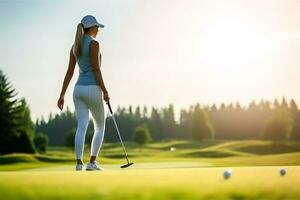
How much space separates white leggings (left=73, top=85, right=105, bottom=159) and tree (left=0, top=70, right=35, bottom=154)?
28.4 meters

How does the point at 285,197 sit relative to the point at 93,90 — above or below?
below

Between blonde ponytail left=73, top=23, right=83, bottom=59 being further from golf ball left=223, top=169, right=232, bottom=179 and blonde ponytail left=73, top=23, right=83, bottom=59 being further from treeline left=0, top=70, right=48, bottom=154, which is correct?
treeline left=0, top=70, right=48, bottom=154

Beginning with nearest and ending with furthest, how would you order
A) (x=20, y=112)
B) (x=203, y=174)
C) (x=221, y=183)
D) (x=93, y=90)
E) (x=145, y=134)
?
1. (x=221, y=183)
2. (x=203, y=174)
3. (x=93, y=90)
4. (x=20, y=112)
5. (x=145, y=134)

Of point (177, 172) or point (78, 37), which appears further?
point (78, 37)

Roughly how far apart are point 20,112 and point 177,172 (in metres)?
31.3

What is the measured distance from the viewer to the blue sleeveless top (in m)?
4.93

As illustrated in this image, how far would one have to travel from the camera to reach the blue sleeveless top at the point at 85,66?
493 centimetres

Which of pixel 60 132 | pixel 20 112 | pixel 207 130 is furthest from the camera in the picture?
pixel 60 132

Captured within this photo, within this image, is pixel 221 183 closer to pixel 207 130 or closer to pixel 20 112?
pixel 20 112

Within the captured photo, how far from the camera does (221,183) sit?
3273 mm

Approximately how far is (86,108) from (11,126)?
29.0m

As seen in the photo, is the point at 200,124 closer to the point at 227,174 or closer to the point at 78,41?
the point at 78,41

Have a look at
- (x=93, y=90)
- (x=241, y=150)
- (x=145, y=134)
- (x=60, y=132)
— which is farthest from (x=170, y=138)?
(x=93, y=90)

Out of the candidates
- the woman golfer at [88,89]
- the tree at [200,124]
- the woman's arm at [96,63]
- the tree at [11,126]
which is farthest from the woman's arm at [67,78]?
the tree at [200,124]
